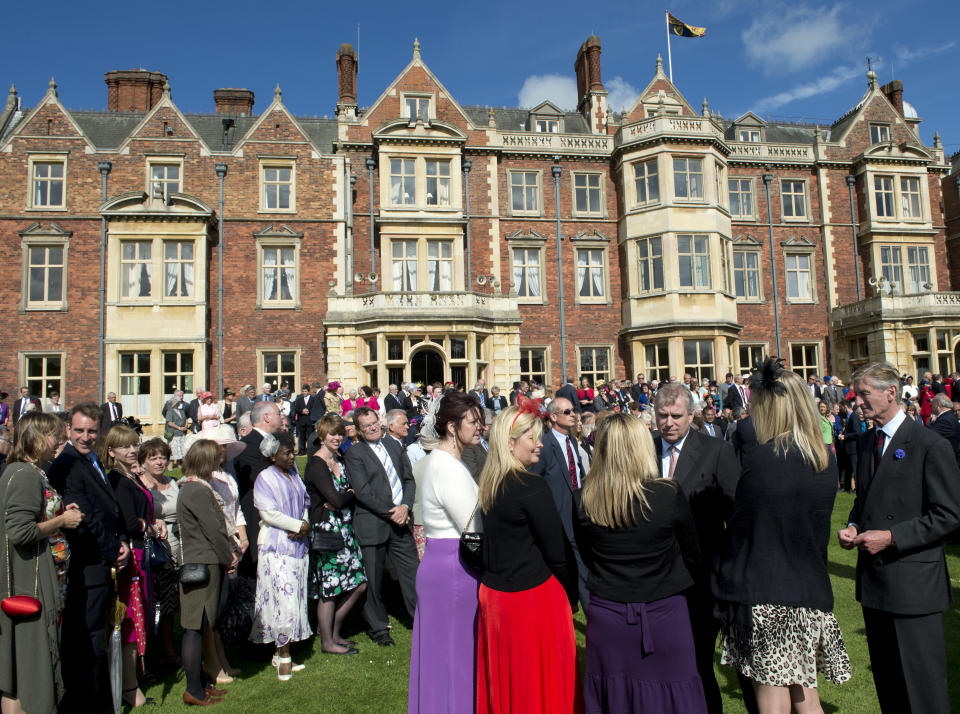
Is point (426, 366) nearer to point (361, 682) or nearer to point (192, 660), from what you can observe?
point (361, 682)

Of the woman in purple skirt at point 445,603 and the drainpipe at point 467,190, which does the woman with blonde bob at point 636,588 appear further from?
the drainpipe at point 467,190

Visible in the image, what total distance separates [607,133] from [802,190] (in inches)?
347

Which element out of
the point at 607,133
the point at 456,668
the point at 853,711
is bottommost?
the point at 853,711

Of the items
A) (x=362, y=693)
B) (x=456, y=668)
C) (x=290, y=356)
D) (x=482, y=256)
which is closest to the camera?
(x=456, y=668)

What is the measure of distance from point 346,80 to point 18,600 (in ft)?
82.6

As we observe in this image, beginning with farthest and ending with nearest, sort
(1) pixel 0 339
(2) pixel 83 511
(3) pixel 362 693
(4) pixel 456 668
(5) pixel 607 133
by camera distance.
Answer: (5) pixel 607 133, (1) pixel 0 339, (3) pixel 362 693, (2) pixel 83 511, (4) pixel 456 668

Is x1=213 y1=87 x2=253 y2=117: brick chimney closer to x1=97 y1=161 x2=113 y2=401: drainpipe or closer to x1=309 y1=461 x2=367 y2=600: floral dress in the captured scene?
x1=97 y1=161 x2=113 y2=401: drainpipe

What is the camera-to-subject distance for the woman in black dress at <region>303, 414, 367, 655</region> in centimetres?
632

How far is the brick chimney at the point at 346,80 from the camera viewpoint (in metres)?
26.0

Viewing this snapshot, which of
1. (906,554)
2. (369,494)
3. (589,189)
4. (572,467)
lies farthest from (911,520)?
(589,189)

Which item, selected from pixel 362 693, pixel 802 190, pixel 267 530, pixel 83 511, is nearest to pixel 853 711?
pixel 362 693

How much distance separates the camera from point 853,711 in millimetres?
4934

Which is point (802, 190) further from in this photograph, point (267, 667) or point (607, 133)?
point (267, 667)

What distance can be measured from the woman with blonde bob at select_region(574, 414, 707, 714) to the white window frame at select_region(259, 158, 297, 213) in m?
22.6
